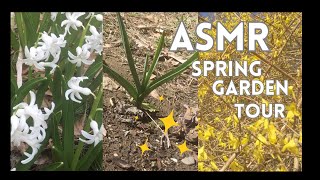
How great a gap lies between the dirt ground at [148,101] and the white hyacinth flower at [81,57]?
0.33ft

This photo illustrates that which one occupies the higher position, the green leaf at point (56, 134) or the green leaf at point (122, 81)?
the green leaf at point (122, 81)

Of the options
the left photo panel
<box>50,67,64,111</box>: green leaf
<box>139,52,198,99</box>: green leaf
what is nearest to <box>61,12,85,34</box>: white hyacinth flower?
the left photo panel

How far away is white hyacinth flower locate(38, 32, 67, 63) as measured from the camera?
3.02 meters

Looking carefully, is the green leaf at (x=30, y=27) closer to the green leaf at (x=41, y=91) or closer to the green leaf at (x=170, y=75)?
the green leaf at (x=41, y=91)

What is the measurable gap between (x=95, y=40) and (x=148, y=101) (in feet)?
1.45

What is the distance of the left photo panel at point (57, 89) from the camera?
3.00m

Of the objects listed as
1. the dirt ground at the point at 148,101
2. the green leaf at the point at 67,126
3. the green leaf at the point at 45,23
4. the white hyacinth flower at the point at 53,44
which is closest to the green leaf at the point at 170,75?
the dirt ground at the point at 148,101

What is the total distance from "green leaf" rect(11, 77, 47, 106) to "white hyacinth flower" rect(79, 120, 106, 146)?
360 mm

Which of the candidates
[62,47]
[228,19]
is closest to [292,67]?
[228,19]

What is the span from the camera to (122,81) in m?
3.05

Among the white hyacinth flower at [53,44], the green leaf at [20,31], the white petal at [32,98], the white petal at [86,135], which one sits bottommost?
the white petal at [86,135]

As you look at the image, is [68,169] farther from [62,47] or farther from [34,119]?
[62,47]

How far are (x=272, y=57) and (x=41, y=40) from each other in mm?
1272

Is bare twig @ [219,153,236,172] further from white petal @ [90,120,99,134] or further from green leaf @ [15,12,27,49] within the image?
green leaf @ [15,12,27,49]
